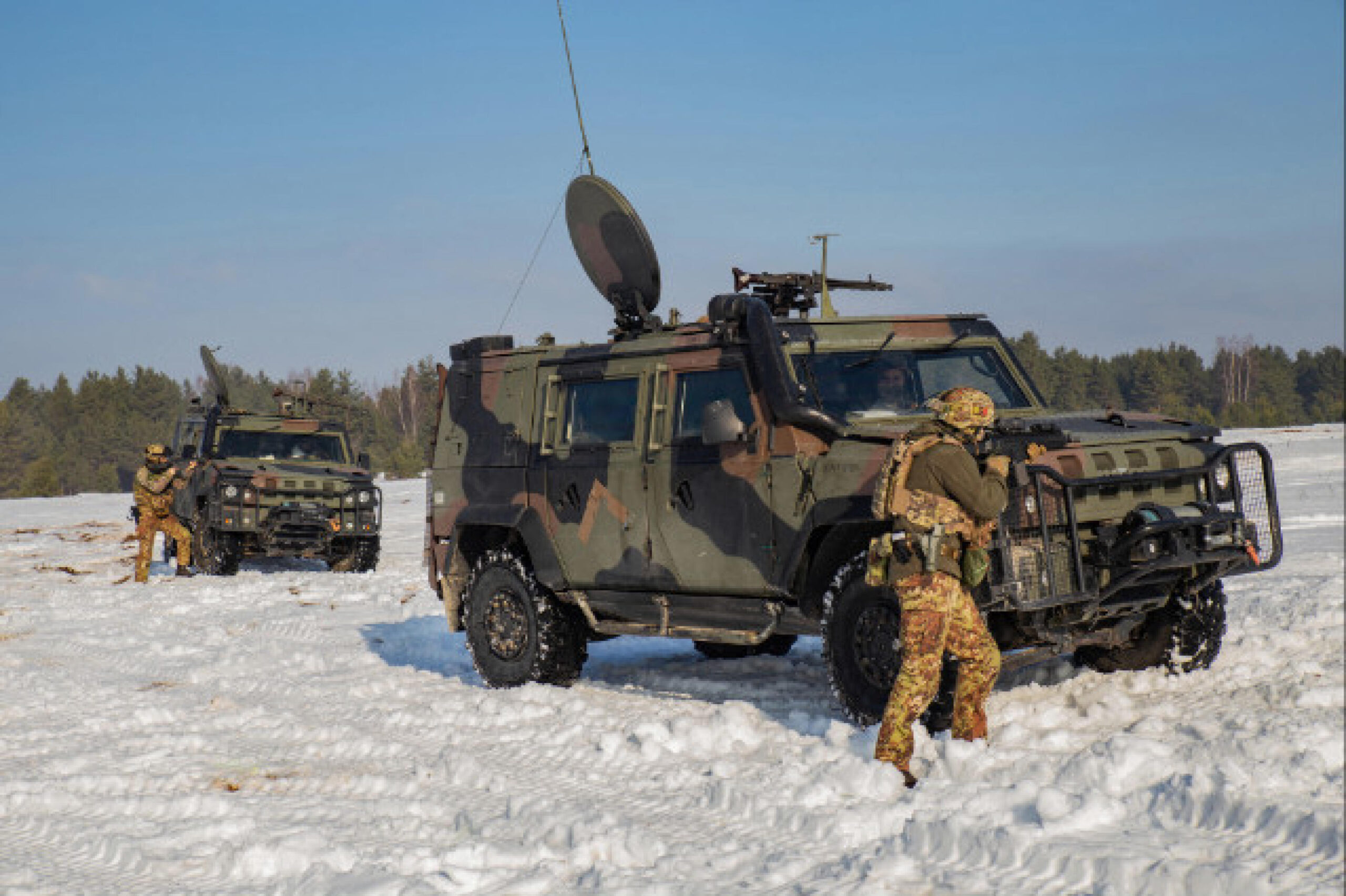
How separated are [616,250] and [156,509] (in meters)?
10.4

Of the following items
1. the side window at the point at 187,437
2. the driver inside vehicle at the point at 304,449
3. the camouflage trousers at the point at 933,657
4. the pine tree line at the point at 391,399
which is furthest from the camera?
the pine tree line at the point at 391,399

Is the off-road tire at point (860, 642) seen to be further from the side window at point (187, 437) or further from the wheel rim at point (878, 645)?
the side window at point (187, 437)

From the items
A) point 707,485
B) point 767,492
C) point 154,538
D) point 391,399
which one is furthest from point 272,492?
point 391,399

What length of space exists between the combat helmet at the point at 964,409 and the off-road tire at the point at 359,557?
1283 centimetres

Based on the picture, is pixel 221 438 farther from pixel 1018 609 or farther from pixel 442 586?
pixel 1018 609

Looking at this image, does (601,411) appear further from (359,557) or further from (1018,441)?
(359,557)

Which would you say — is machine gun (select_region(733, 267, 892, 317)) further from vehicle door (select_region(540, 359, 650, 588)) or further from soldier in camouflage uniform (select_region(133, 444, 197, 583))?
soldier in camouflage uniform (select_region(133, 444, 197, 583))

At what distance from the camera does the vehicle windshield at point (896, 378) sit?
696cm

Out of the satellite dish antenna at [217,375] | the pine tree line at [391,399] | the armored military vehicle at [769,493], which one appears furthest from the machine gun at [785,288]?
the pine tree line at [391,399]

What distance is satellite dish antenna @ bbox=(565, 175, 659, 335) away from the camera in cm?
825

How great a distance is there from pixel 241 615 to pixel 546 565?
5961 millimetres

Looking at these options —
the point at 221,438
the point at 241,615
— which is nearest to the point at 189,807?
the point at 241,615

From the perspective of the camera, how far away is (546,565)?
8156 mm

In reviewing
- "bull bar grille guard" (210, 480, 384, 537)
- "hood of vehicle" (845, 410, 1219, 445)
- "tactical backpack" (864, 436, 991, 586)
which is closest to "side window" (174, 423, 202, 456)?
"bull bar grille guard" (210, 480, 384, 537)
